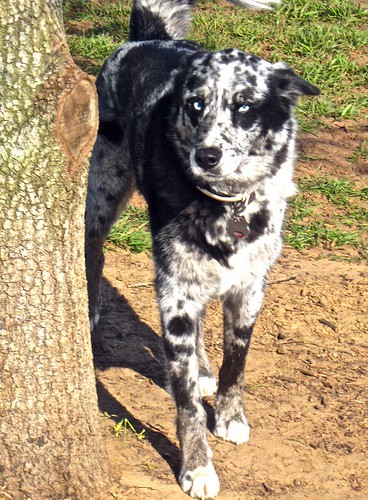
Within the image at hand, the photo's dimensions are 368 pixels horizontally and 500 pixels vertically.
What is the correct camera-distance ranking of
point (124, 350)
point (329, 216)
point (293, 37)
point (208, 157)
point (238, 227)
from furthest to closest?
point (293, 37) < point (329, 216) < point (124, 350) < point (238, 227) < point (208, 157)

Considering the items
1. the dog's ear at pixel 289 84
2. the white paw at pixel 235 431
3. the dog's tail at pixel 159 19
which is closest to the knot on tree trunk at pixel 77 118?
the dog's ear at pixel 289 84

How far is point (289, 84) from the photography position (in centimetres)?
412

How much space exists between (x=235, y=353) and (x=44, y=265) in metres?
1.37

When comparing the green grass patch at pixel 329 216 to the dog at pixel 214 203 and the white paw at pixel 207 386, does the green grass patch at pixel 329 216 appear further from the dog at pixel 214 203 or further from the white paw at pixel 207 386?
the dog at pixel 214 203

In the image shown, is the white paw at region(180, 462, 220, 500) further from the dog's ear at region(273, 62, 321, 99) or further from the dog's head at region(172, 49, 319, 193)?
the dog's ear at region(273, 62, 321, 99)

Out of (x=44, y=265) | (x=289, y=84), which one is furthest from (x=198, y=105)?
(x=44, y=265)

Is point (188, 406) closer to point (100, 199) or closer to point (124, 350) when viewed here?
point (124, 350)

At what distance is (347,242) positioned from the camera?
616 cm

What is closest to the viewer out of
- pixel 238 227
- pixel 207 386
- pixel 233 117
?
pixel 233 117

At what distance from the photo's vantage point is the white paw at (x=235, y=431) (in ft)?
13.8

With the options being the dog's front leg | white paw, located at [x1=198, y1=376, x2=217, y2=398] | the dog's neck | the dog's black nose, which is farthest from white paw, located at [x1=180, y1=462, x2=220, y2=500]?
the dog's black nose

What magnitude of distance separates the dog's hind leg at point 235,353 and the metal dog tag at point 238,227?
1.16 feet

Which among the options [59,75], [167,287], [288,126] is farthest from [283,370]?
[59,75]

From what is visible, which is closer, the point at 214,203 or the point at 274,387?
the point at 214,203
